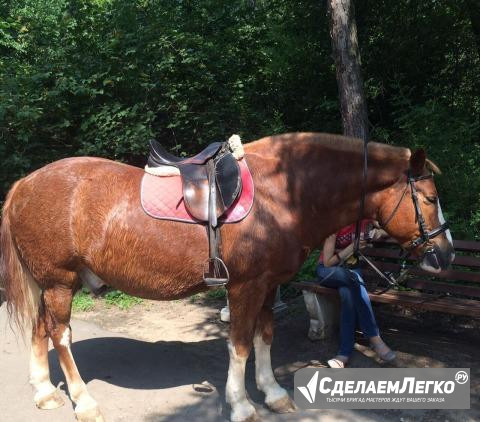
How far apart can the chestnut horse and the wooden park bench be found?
37.5 inches

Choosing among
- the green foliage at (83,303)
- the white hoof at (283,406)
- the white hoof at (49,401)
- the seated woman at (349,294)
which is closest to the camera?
the white hoof at (283,406)

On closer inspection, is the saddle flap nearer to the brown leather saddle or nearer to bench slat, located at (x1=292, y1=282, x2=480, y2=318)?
the brown leather saddle

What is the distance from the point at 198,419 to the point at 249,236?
4.39 feet

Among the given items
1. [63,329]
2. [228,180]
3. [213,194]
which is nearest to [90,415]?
[63,329]

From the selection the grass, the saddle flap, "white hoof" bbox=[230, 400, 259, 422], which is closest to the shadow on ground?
"white hoof" bbox=[230, 400, 259, 422]

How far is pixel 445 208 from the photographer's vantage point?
551cm

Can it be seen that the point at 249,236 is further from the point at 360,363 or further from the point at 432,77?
the point at 432,77

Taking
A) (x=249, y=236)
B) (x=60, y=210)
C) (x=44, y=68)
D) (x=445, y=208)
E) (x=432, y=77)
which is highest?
(x=44, y=68)

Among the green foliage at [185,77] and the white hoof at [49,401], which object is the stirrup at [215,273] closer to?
the white hoof at [49,401]

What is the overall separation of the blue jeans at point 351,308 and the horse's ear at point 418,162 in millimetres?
1230

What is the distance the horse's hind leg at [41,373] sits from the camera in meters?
3.60

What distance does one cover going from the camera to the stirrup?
123 inches

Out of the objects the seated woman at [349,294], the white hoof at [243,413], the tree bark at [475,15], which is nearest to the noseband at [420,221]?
the seated woman at [349,294]

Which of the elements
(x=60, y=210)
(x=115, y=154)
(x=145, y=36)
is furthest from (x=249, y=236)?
(x=145, y=36)
